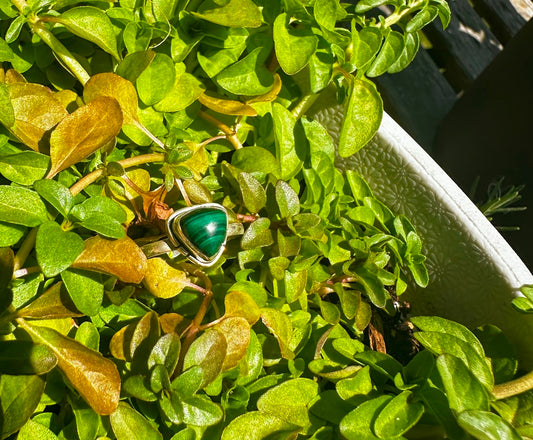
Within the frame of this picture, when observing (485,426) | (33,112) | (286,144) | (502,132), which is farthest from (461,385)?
(502,132)

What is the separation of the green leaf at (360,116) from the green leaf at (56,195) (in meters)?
0.24

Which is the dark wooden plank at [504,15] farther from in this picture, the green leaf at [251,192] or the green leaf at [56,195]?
the green leaf at [56,195]

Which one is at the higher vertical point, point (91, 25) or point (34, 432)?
point (91, 25)

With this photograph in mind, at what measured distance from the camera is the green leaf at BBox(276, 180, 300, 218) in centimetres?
52

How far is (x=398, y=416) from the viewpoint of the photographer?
0.48 m

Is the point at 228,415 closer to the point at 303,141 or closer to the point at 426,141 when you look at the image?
the point at 303,141

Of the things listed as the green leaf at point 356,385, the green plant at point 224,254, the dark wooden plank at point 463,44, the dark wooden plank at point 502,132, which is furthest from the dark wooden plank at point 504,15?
the green leaf at point 356,385

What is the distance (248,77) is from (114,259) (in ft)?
0.69

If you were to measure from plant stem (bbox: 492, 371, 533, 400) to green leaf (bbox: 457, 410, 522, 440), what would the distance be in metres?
0.09

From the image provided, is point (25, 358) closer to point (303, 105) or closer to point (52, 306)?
point (52, 306)

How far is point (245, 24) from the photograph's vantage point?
0.51 m

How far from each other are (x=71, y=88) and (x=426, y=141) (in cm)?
72

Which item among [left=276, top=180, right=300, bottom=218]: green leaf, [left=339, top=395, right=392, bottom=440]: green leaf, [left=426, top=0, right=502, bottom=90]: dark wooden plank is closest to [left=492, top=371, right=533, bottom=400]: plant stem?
[left=339, top=395, right=392, bottom=440]: green leaf

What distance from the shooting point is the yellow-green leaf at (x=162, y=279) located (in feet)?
1.58
